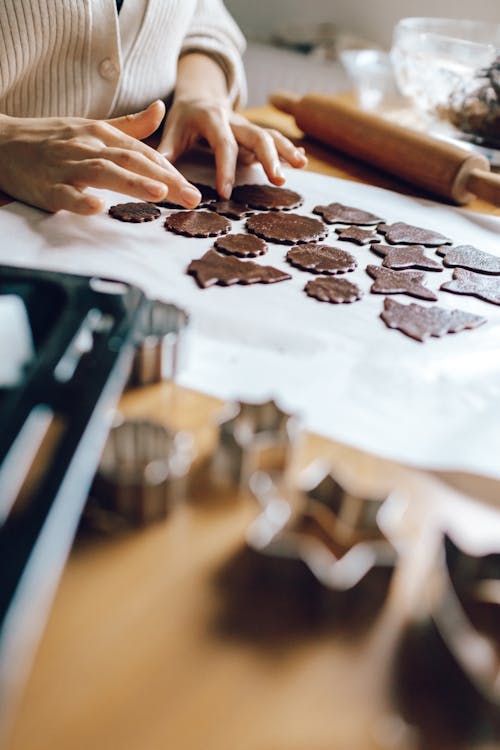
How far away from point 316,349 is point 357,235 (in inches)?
11.4

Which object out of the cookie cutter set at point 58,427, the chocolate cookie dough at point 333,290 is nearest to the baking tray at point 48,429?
the cookie cutter set at point 58,427

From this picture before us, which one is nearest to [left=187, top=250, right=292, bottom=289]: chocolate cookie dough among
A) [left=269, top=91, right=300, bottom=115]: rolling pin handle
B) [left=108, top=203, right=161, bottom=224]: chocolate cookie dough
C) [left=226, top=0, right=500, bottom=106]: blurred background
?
[left=108, top=203, right=161, bottom=224]: chocolate cookie dough

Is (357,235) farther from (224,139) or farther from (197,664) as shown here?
(197,664)

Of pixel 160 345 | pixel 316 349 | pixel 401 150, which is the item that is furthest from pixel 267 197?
pixel 160 345

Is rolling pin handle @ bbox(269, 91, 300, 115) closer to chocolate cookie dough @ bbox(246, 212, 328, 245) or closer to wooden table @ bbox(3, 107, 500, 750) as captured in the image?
chocolate cookie dough @ bbox(246, 212, 328, 245)

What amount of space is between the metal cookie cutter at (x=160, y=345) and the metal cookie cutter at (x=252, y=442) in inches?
3.2

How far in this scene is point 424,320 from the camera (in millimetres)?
663

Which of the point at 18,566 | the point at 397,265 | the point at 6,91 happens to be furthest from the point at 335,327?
the point at 6,91

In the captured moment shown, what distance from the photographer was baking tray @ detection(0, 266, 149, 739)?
27 centimetres

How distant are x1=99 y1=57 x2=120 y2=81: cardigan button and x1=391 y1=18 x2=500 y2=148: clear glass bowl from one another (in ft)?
2.01

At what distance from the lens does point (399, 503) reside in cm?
39

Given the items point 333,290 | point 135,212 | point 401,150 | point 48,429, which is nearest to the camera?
point 48,429

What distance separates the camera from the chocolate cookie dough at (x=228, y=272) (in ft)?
2.28

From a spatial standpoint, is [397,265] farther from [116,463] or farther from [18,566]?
[18,566]
